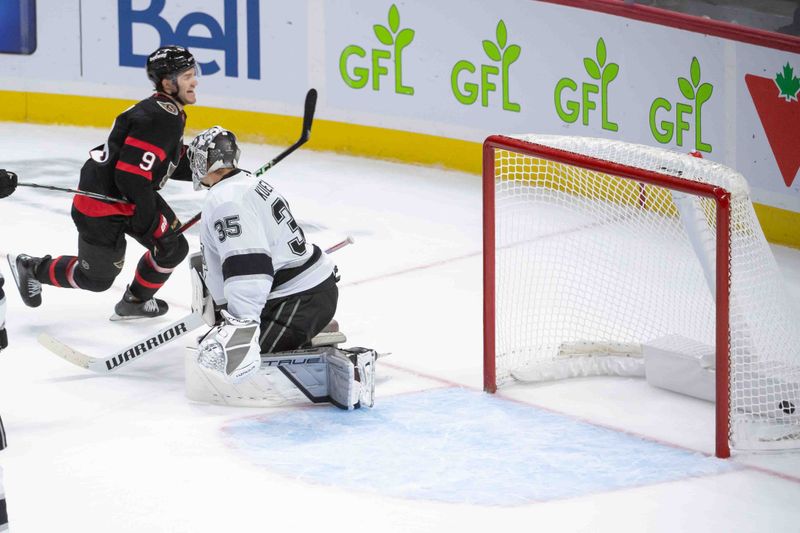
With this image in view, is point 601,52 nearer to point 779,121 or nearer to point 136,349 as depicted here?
point 779,121

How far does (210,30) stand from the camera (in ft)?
26.2

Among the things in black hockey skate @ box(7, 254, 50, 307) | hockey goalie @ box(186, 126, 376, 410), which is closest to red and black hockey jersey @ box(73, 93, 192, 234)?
black hockey skate @ box(7, 254, 50, 307)

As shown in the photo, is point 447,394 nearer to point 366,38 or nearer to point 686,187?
point 686,187

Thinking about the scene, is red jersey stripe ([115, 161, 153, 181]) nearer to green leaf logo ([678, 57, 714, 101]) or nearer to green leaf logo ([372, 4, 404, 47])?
green leaf logo ([678, 57, 714, 101])

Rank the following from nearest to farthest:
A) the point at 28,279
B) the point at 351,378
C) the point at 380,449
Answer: the point at 380,449, the point at 351,378, the point at 28,279

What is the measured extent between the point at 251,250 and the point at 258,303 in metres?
0.16

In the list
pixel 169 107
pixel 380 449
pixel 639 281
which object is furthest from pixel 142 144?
pixel 639 281

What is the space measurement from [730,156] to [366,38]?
2.21 meters

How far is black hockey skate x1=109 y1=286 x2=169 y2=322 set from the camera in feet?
17.5

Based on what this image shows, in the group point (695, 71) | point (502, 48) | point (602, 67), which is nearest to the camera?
point (695, 71)

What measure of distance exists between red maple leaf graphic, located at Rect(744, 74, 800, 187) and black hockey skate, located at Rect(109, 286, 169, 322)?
280cm

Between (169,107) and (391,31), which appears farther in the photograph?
(391,31)

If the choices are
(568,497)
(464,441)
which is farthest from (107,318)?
(568,497)

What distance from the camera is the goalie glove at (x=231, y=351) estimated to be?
4.00 m
